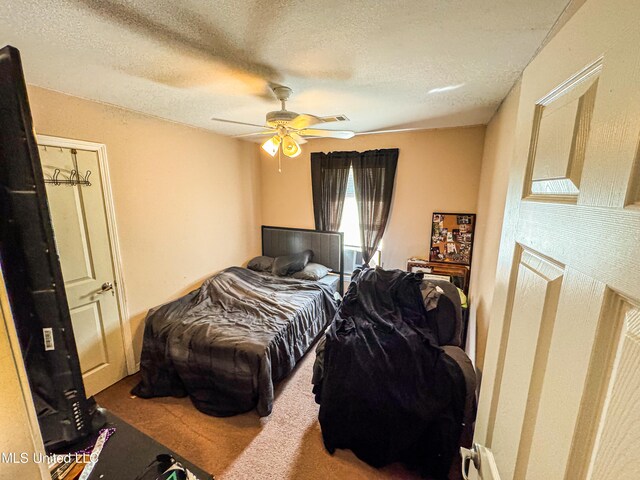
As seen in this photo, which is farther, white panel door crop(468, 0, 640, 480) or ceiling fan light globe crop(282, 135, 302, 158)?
ceiling fan light globe crop(282, 135, 302, 158)

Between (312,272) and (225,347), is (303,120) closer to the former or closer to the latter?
(225,347)

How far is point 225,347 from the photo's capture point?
2.11 m

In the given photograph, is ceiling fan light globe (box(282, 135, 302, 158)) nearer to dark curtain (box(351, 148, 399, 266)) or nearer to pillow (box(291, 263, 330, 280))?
dark curtain (box(351, 148, 399, 266))

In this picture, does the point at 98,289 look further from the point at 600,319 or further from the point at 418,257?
the point at 418,257

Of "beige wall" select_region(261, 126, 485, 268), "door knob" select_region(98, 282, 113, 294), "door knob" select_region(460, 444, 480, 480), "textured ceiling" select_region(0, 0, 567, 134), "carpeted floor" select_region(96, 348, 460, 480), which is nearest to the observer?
"door knob" select_region(460, 444, 480, 480)

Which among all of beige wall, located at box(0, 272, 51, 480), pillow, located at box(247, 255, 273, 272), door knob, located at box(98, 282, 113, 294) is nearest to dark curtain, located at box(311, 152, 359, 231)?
pillow, located at box(247, 255, 273, 272)

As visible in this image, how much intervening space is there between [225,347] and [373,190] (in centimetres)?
251

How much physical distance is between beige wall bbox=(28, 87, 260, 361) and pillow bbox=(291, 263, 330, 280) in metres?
1.07

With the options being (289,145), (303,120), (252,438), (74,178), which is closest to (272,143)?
(289,145)

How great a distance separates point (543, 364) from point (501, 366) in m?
0.26

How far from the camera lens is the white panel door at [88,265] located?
2055 millimetres

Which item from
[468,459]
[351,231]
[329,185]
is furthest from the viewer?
[351,231]

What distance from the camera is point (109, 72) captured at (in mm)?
1646

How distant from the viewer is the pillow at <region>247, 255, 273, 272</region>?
3820 millimetres
